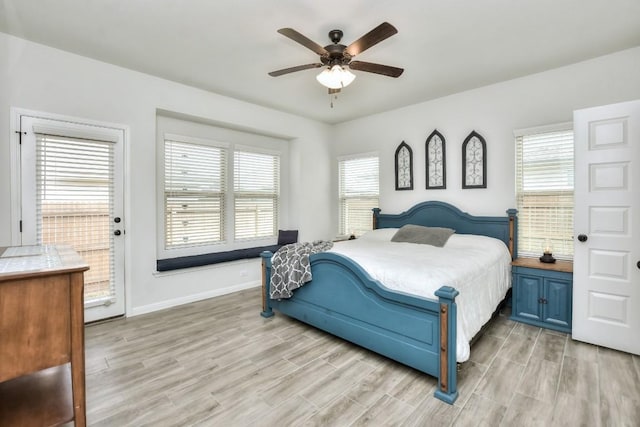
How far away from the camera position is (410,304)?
7.09 feet

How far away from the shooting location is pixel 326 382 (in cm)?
218

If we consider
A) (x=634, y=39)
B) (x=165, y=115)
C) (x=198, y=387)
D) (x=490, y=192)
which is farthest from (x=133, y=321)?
(x=634, y=39)

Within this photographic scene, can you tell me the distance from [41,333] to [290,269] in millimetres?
1993

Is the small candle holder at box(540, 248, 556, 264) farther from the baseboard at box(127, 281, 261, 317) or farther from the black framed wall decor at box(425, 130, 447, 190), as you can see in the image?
the baseboard at box(127, 281, 261, 317)

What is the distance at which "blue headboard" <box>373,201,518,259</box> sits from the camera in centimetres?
363

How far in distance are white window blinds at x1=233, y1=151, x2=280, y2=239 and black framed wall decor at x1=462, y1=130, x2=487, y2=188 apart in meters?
2.91

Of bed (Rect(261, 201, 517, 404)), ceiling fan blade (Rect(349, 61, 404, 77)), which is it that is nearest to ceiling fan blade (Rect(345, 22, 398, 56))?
ceiling fan blade (Rect(349, 61, 404, 77))

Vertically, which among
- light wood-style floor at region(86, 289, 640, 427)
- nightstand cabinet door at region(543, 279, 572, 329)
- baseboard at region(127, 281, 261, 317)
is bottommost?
light wood-style floor at region(86, 289, 640, 427)

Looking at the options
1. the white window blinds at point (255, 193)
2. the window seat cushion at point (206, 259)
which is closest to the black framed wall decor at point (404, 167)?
the white window blinds at point (255, 193)

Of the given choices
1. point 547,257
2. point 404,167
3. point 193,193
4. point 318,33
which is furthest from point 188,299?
point 547,257

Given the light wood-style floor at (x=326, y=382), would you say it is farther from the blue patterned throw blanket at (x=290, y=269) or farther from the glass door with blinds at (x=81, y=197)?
the glass door with blinds at (x=81, y=197)

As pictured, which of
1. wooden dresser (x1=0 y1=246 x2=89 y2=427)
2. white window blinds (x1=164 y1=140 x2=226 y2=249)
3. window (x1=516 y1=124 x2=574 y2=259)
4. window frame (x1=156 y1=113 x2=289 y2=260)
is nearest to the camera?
wooden dresser (x1=0 y1=246 x2=89 y2=427)

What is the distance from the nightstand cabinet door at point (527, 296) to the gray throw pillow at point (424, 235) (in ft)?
2.75

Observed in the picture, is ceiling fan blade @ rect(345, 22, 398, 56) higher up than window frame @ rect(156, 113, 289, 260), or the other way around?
ceiling fan blade @ rect(345, 22, 398, 56)
